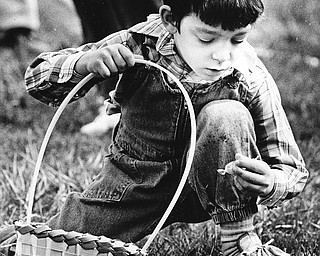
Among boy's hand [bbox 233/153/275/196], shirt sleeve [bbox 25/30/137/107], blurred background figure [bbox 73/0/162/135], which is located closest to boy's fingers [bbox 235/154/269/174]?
boy's hand [bbox 233/153/275/196]

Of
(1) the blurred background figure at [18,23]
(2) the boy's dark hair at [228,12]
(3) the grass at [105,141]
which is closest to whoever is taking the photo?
(2) the boy's dark hair at [228,12]

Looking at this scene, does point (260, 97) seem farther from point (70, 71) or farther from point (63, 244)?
point (63, 244)

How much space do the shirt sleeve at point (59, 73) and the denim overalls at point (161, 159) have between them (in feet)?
0.28

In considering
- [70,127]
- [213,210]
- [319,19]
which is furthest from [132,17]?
[319,19]

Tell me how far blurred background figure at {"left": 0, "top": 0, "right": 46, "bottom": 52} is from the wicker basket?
2.49 metres

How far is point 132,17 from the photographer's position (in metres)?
2.74

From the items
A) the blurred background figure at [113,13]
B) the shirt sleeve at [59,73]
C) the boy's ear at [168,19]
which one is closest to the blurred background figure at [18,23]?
the blurred background figure at [113,13]

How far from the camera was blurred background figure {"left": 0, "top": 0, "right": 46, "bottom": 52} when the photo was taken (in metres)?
4.17

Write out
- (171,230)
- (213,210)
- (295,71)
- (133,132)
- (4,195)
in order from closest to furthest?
(213,210)
(133,132)
(171,230)
(4,195)
(295,71)

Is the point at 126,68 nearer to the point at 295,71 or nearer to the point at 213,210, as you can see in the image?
the point at 213,210

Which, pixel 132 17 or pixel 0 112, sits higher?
pixel 132 17

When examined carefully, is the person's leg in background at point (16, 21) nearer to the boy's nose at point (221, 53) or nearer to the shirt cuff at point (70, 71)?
the shirt cuff at point (70, 71)

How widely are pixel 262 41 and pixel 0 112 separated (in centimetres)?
160

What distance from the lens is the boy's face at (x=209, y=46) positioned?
1.72m
